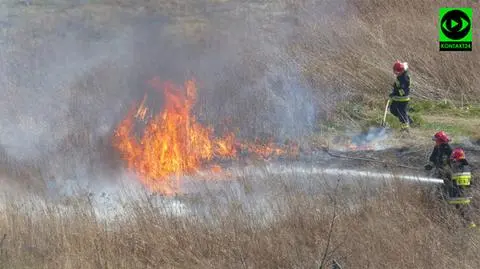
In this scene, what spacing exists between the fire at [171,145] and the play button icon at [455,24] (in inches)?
224

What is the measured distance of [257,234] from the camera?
7832 mm

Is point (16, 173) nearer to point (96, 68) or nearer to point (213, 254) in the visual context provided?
point (96, 68)

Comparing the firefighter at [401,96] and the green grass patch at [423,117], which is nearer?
the firefighter at [401,96]

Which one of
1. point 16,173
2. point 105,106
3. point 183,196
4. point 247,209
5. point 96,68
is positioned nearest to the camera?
point 247,209

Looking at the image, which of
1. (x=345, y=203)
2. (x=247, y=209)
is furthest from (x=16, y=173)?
(x=345, y=203)

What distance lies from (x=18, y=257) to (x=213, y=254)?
7.60 ft

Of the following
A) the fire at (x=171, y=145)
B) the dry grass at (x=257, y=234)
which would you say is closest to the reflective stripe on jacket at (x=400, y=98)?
the fire at (x=171, y=145)

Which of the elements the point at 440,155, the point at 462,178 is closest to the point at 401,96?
the point at 440,155

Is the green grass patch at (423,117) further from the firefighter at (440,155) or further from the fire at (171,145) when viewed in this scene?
the firefighter at (440,155)

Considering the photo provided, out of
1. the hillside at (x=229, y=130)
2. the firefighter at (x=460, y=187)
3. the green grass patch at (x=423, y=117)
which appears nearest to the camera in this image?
the hillside at (x=229, y=130)

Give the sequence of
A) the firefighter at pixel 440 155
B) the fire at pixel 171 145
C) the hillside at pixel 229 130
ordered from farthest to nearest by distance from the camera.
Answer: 1. the fire at pixel 171 145
2. the firefighter at pixel 440 155
3. the hillside at pixel 229 130

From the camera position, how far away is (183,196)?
977 centimetres

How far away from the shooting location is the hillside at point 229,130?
7.77 meters

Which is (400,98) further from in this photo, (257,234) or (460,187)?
(257,234)
